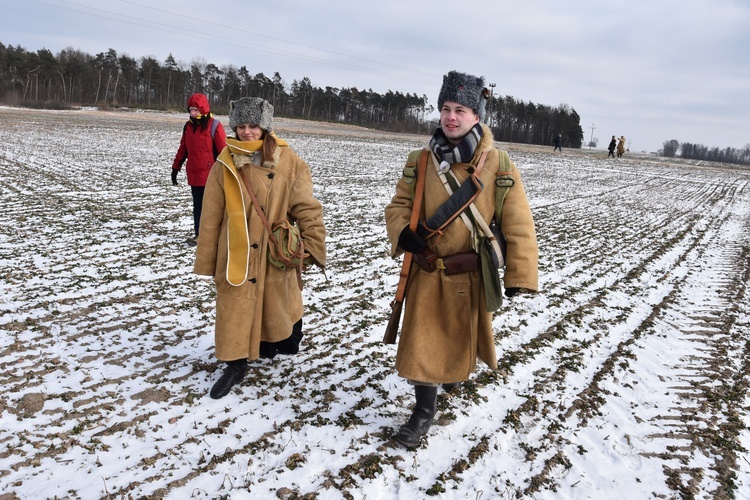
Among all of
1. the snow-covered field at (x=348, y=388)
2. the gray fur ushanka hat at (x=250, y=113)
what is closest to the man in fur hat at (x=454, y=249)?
the snow-covered field at (x=348, y=388)

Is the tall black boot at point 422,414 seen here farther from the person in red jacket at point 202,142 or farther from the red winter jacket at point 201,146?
the red winter jacket at point 201,146

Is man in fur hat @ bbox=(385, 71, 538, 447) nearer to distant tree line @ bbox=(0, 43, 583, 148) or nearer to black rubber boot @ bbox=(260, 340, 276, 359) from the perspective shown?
black rubber boot @ bbox=(260, 340, 276, 359)

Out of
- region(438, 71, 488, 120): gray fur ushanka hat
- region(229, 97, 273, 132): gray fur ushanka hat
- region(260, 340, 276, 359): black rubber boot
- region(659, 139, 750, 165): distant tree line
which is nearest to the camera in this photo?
region(438, 71, 488, 120): gray fur ushanka hat

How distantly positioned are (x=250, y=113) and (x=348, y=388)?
2.11 metres

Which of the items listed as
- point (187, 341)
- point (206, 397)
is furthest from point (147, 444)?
point (187, 341)

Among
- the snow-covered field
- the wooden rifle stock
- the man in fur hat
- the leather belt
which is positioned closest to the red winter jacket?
the snow-covered field

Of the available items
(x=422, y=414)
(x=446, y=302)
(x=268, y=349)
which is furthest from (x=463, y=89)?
(x=268, y=349)

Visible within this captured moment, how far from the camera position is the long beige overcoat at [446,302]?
279 cm

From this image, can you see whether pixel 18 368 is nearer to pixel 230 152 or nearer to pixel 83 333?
pixel 83 333

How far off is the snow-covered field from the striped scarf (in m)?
1.79

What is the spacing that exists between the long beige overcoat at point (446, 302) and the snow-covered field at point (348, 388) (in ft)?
1.84

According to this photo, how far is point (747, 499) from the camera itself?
270cm

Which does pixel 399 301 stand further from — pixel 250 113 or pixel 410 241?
pixel 250 113

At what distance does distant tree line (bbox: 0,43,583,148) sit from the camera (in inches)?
2581
